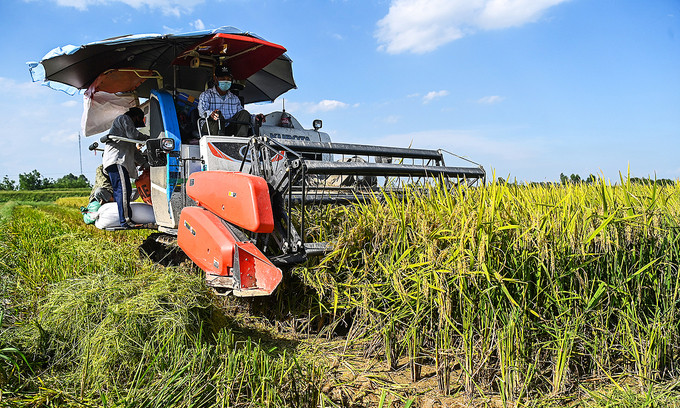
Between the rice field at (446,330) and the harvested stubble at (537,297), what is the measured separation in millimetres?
12

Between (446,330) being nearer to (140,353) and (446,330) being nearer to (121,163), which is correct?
(140,353)

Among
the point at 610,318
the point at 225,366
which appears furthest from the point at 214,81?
the point at 610,318

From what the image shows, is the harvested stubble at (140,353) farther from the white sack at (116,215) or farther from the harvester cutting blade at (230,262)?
the white sack at (116,215)

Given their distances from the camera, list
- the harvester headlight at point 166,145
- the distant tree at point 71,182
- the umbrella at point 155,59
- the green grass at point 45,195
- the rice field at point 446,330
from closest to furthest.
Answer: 1. the rice field at point 446,330
2. the harvester headlight at point 166,145
3. the umbrella at point 155,59
4. the green grass at point 45,195
5. the distant tree at point 71,182

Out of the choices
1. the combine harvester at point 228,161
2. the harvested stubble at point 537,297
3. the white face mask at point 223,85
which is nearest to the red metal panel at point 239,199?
the combine harvester at point 228,161

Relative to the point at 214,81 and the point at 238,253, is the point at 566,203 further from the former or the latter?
the point at 214,81

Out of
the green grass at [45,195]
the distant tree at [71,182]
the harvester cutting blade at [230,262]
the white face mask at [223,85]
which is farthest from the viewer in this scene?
the distant tree at [71,182]

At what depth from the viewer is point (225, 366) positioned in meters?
2.76

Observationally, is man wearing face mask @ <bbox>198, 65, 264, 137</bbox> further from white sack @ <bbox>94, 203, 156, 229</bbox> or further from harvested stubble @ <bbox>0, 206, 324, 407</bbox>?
harvested stubble @ <bbox>0, 206, 324, 407</bbox>

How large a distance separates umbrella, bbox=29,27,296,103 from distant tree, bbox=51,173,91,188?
44.7 metres

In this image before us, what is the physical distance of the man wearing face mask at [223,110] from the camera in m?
4.80

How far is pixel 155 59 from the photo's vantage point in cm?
570

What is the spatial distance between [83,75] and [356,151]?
3.60 meters

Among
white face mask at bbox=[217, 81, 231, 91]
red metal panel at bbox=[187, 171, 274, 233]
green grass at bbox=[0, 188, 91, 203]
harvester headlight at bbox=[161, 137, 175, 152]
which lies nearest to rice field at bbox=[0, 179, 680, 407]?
red metal panel at bbox=[187, 171, 274, 233]
